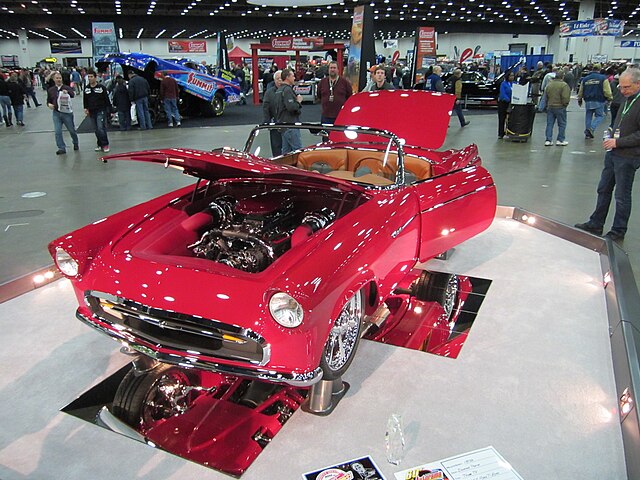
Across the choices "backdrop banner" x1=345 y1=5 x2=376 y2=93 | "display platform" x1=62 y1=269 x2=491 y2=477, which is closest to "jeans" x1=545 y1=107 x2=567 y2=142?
"backdrop banner" x1=345 y1=5 x2=376 y2=93

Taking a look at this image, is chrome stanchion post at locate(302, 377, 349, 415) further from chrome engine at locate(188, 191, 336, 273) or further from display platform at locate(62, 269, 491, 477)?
chrome engine at locate(188, 191, 336, 273)

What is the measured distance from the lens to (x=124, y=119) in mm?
12492

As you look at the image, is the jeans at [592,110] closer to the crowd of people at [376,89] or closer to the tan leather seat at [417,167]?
the crowd of people at [376,89]

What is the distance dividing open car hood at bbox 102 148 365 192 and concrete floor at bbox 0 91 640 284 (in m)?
1.92

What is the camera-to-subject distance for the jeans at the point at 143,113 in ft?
41.0

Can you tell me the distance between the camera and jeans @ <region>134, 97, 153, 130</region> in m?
12.5

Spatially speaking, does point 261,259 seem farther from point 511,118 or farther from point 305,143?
point 511,118

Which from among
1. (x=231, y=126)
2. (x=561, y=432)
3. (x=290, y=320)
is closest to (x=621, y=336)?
(x=561, y=432)

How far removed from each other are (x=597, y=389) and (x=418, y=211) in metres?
1.41

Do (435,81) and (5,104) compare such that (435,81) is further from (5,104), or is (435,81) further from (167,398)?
(167,398)

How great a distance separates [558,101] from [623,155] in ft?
17.9

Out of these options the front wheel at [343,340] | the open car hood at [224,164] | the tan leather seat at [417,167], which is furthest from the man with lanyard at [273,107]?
the front wheel at [343,340]

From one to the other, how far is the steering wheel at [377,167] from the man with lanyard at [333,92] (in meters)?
3.66

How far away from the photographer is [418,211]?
3320mm
